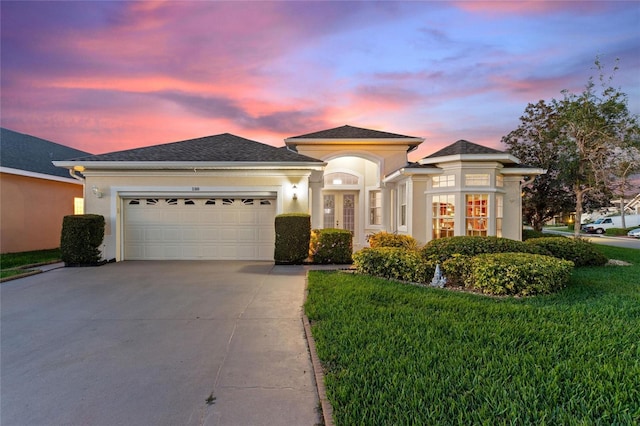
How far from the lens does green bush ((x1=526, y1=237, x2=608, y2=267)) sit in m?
9.15

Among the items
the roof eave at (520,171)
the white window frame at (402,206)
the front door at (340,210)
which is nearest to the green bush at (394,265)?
the white window frame at (402,206)

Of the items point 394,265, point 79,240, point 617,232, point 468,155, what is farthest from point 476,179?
→ point 617,232

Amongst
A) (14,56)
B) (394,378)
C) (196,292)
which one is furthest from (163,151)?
(394,378)

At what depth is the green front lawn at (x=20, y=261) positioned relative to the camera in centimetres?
841

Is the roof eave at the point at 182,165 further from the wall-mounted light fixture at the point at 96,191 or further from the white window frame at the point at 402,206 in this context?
the white window frame at the point at 402,206

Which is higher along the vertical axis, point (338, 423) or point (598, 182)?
point (598, 182)

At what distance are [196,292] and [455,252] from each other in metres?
5.89

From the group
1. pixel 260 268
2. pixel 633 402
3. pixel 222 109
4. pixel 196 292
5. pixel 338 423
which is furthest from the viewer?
pixel 222 109

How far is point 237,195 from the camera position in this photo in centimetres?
1048

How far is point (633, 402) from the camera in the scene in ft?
8.25

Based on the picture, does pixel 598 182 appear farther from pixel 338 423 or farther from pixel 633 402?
pixel 338 423

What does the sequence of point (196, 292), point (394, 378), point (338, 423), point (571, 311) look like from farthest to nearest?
point (196, 292), point (571, 311), point (394, 378), point (338, 423)

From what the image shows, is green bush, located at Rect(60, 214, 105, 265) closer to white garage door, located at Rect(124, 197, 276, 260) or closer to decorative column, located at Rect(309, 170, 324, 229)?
white garage door, located at Rect(124, 197, 276, 260)

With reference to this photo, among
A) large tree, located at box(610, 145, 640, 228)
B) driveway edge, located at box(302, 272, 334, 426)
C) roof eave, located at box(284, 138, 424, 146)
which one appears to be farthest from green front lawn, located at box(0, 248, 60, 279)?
large tree, located at box(610, 145, 640, 228)
